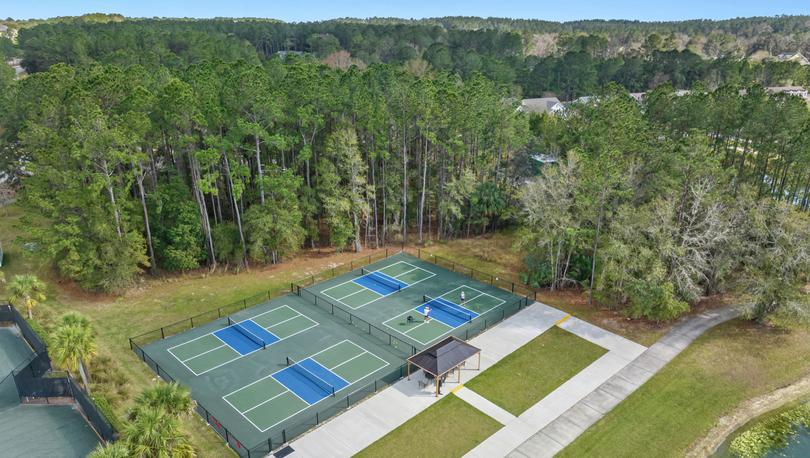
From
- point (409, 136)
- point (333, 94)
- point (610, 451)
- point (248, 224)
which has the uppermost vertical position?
point (333, 94)

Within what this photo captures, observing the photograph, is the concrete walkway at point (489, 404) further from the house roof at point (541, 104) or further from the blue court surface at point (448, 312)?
the house roof at point (541, 104)

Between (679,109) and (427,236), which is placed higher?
(679,109)

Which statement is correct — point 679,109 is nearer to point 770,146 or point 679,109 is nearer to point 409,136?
point 770,146

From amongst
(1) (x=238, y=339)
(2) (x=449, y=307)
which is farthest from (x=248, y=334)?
(2) (x=449, y=307)

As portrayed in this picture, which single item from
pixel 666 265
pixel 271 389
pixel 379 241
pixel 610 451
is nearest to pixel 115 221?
pixel 271 389

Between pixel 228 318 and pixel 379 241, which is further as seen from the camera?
pixel 379 241

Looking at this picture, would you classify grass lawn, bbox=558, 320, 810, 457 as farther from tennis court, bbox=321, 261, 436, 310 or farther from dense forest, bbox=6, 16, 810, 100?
dense forest, bbox=6, 16, 810, 100

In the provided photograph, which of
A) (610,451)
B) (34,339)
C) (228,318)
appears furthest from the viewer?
(228,318)

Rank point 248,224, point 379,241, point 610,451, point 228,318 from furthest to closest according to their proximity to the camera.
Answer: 1. point 379,241
2. point 248,224
3. point 228,318
4. point 610,451
